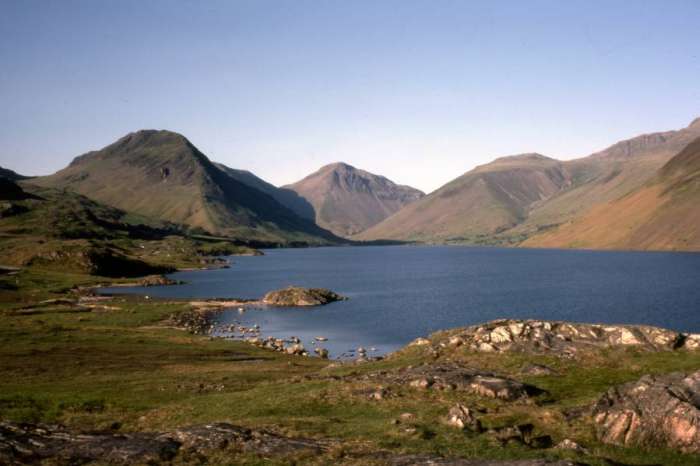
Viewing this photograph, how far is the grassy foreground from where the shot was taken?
94.5 ft

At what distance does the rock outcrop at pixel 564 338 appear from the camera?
1844 inches

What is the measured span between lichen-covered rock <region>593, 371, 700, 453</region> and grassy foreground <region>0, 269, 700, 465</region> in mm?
765

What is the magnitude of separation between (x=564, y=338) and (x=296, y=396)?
74.6 ft

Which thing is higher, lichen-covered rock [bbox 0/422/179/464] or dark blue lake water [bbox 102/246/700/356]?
lichen-covered rock [bbox 0/422/179/464]

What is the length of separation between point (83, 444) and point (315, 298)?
391 feet

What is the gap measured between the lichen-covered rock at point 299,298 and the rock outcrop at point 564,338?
313 feet

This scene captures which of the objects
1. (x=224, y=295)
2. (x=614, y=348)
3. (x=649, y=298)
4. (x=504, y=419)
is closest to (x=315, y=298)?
(x=224, y=295)

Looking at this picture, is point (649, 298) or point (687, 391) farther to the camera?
point (649, 298)

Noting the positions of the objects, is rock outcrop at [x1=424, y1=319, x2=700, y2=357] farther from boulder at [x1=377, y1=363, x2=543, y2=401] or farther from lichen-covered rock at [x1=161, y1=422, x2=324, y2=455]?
lichen-covered rock at [x1=161, y1=422, x2=324, y2=455]

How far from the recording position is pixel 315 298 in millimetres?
147875

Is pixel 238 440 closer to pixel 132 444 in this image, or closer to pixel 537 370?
pixel 132 444

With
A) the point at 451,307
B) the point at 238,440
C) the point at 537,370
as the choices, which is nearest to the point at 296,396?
the point at 238,440

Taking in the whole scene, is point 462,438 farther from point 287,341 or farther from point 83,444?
point 287,341

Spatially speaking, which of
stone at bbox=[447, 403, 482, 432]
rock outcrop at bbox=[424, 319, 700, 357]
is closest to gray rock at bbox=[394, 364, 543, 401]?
stone at bbox=[447, 403, 482, 432]
